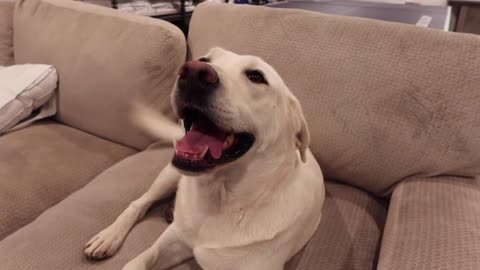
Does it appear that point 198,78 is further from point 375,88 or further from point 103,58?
point 103,58

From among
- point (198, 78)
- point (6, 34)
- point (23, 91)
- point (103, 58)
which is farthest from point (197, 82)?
point (6, 34)

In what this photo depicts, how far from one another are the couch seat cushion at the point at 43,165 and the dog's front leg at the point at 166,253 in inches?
18.4

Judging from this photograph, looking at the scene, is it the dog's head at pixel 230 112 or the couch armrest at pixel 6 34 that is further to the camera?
the couch armrest at pixel 6 34

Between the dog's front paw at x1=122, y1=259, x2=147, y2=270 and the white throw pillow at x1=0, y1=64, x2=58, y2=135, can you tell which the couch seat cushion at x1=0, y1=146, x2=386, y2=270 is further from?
the white throw pillow at x1=0, y1=64, x2=58, y2=135

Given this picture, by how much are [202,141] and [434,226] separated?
1.79 feet

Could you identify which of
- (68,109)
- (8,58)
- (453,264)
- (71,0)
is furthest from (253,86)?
(8,58)

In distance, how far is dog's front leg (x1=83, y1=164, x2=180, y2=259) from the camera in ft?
3.18

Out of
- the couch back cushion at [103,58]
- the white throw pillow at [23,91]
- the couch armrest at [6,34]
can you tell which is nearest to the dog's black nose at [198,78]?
the couch back cushion at [103,58]

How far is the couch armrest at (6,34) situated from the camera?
174cm

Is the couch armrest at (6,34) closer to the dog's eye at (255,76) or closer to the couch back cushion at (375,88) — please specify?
the couch back cushion at (375,88)

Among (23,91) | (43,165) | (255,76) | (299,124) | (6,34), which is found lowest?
(43,165)

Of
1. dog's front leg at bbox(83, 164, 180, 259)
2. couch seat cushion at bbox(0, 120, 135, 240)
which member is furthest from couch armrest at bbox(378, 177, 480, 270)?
couch seat cushion at bbox(0, 120, 135, 240)

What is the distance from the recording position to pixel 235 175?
34.8 inches

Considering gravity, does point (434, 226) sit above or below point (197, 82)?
below
